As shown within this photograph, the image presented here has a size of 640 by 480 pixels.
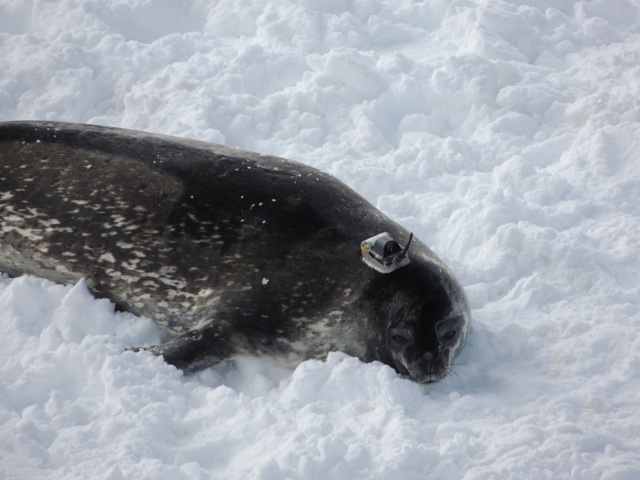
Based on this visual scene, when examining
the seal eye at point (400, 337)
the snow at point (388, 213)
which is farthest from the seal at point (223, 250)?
the snow at point (388, 213)

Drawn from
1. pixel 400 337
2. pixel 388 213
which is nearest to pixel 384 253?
pixel 400 337

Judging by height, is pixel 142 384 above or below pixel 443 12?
below

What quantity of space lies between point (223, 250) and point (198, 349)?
493mm

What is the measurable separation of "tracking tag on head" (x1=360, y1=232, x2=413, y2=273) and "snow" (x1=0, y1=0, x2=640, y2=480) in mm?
450

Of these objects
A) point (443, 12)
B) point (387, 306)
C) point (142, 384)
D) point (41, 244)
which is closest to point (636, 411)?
point (387, 306)

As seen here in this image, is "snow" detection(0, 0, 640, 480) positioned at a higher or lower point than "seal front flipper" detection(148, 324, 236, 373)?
higher

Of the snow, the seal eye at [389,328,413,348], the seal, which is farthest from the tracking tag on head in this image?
the snow

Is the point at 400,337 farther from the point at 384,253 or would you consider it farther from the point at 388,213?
the point at 388,213

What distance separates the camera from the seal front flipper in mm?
3342

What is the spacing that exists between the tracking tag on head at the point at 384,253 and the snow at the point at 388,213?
45cm

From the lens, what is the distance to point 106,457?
267 cm

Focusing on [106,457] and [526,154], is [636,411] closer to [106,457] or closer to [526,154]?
[106,457]

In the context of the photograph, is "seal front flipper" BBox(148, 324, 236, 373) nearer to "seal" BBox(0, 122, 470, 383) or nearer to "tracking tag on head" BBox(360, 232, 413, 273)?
"seal" BBox(0, 122, 470, 383)

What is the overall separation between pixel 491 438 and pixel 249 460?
2.77 ft
